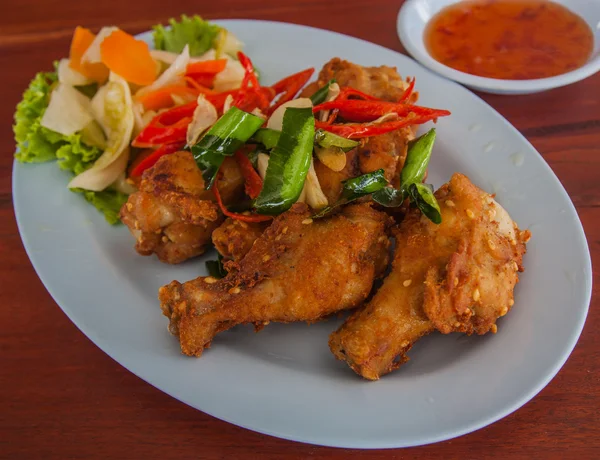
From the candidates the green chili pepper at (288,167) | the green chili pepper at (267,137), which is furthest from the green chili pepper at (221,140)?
the green chili pepper at (288,167)

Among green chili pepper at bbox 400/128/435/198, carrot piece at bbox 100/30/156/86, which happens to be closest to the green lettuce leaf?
carrot piece at bbox 100/30/156/86

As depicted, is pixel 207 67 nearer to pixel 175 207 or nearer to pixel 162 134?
pixel 162 134

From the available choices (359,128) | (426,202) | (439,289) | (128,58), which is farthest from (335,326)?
(128,58)

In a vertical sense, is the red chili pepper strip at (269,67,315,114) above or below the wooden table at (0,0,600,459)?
above

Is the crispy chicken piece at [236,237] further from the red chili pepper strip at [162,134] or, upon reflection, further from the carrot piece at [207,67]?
the carrot piece at [207,67]

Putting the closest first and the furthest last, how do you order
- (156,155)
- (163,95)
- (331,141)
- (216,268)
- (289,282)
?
(289,282) < (331,141) < (216,268) < (156,155) < (163,95)

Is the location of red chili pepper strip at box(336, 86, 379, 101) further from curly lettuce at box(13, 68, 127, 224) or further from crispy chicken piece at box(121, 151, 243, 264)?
curly lettuce at box(13, 68, 127, 224)

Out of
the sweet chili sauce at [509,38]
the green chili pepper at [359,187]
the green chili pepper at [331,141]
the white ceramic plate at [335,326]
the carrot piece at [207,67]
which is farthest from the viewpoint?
the sweet chili sauce at [509,38]
